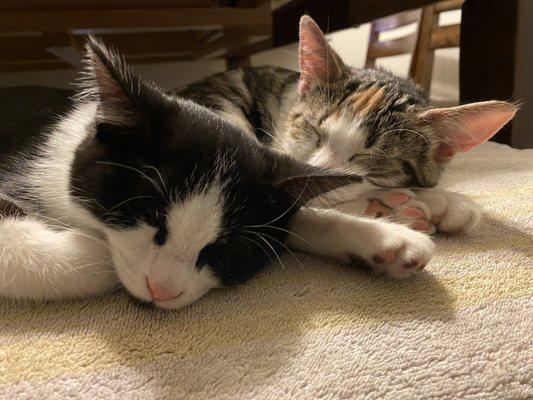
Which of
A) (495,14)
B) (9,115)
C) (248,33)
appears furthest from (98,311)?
(248,33)

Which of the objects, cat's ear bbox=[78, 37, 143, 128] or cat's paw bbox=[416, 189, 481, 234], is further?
cat's paw bbox=[416, 189, 481, 234]

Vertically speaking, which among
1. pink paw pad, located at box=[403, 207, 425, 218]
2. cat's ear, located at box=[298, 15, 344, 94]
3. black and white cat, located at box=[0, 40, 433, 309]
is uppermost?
cat's ear, located at box=[298, 15, 344, 94]

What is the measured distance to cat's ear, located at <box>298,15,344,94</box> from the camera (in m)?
1.17

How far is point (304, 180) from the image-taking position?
0.65 m

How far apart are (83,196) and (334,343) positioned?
16.5 inches

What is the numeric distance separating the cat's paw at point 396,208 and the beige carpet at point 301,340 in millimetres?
108

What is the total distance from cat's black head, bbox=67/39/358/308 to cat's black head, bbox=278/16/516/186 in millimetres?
349

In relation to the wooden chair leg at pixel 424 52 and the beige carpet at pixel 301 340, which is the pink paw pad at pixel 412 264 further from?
the wooden chair leg at pixel 424 52

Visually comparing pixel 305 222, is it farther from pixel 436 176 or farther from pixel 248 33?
pixel 248 33

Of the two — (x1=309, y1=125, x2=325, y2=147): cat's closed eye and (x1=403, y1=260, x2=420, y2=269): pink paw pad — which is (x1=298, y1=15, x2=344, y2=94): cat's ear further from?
(x1=403, y1=260, x2=420, y2=269): pink paw pad

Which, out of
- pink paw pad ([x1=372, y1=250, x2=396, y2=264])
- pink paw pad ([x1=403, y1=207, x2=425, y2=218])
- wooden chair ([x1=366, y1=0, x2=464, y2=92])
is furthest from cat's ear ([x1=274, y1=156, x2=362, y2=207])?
wooden chair ([x1=366, y1=0, x2=464, y2=92])

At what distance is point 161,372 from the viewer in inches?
19.6

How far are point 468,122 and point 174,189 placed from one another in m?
0.72

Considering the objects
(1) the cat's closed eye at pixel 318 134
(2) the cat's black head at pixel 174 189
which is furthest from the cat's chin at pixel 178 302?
(1) the cat's closed eye at pixel 318 134
